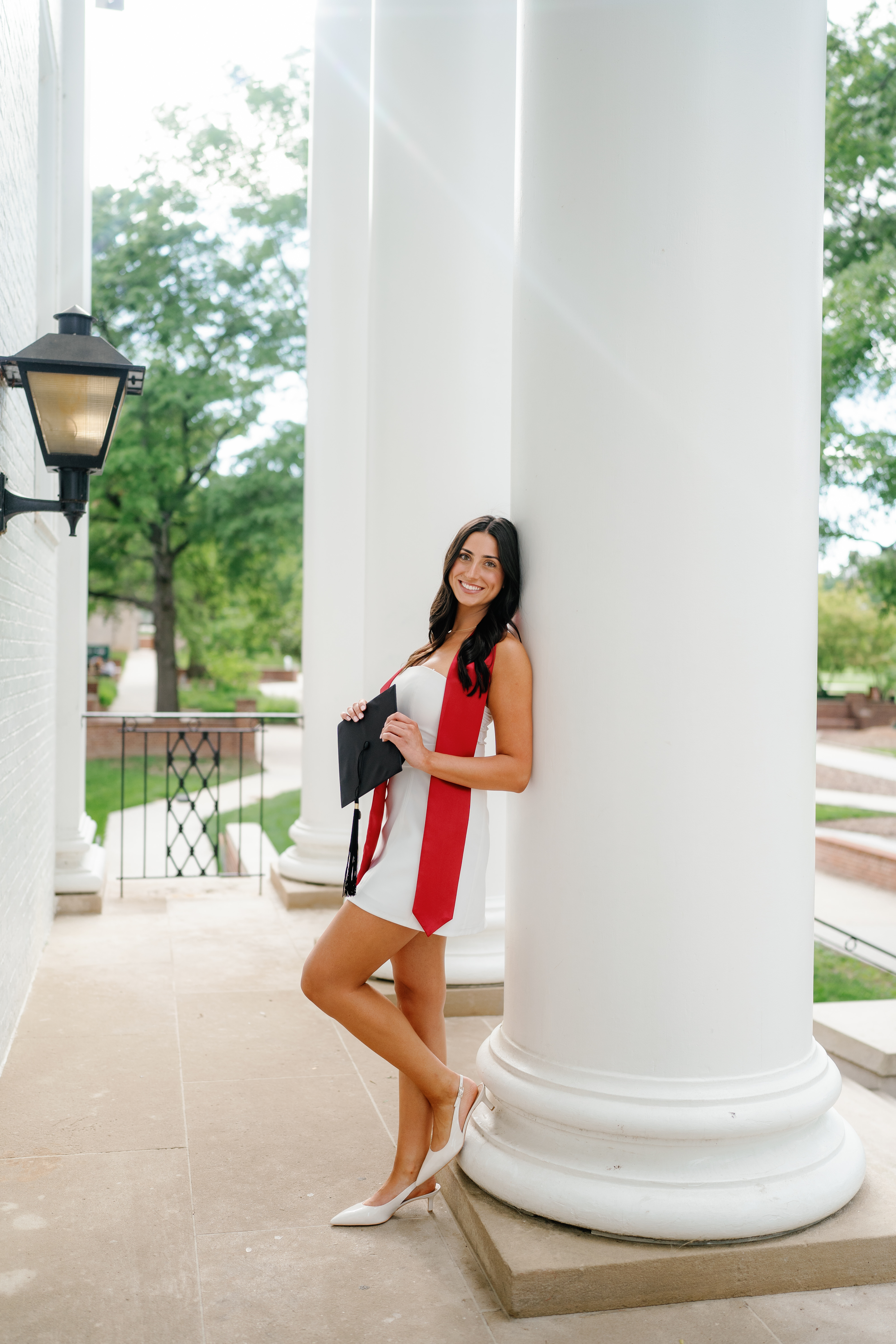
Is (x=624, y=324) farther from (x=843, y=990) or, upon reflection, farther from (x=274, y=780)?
(x=274, y=780)

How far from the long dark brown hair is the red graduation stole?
0.02 m

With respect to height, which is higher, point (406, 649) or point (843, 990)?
point (406, 649)

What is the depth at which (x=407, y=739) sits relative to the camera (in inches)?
143

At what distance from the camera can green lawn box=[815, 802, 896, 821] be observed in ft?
60.5

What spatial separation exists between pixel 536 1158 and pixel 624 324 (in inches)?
99.1

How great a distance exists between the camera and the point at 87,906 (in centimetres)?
848

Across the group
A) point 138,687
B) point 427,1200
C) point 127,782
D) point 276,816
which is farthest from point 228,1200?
point 138,687

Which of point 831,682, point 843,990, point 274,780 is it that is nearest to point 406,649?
point 843,990

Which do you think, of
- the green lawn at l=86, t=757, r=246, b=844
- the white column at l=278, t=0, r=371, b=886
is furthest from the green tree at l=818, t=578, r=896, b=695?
the white column at l=278, t=0, r=371, b=886

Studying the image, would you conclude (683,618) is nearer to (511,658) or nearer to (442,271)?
(511,658)

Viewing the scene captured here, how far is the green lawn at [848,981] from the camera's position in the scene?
1002 cm

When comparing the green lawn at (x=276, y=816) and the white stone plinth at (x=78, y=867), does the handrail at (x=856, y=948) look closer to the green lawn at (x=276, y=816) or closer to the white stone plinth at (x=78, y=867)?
the white stone plinth at (x=78, y=867)

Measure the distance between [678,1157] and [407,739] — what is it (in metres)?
1.46

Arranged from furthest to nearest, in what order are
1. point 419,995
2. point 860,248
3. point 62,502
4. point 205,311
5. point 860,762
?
point 860,762
point 205,311
point 860,248
point 62,502
point 419,995
